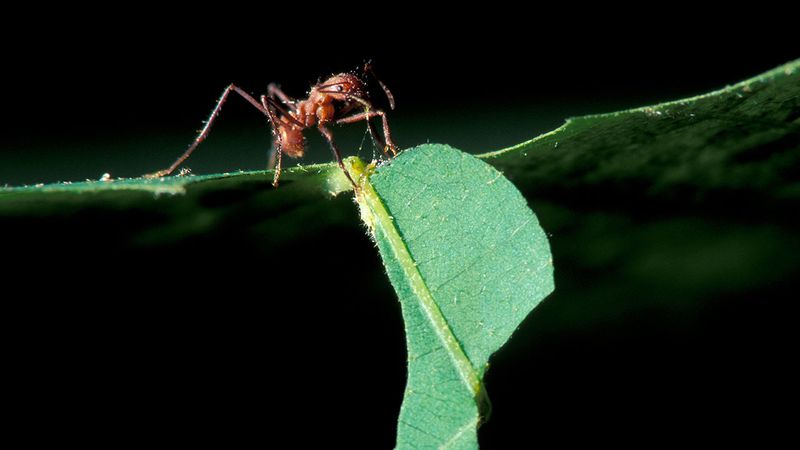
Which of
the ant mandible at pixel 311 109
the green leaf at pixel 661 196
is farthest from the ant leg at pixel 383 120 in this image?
the green leaf at pixel 661 196

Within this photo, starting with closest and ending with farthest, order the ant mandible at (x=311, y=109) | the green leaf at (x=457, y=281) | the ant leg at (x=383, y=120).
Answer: the green leaf at (x=457, y=281) → the ant leg at (x=383, y=120) → the ant mandible at (x=311, y=109)

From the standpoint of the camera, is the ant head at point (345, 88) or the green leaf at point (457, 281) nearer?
the green leaf at point (457, 281)

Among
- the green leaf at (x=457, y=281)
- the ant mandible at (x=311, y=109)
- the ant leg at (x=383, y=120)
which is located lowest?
the green leaf at (x=457, y=281)

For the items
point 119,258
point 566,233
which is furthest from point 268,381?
point 566,233

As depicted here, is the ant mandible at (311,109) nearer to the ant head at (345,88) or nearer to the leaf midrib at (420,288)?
the ant head at (345,88)

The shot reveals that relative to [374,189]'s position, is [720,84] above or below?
below

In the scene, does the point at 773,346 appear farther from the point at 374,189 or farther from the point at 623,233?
the point at 374,189
